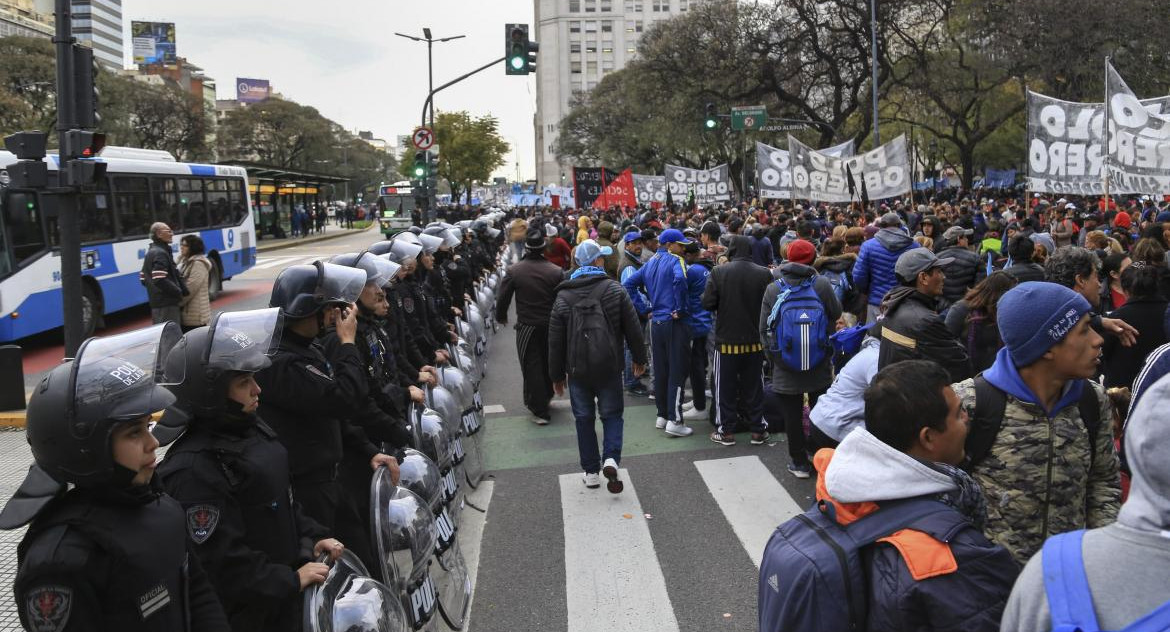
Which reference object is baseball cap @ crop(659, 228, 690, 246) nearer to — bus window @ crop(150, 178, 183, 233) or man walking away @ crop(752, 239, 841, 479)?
man walking away @ crop(752, 239, 841, 479)

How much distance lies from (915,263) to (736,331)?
2.81 metres

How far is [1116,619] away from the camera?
1.45 metres

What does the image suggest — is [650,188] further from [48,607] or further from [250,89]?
[250,89]

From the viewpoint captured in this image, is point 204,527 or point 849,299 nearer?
point 204,527

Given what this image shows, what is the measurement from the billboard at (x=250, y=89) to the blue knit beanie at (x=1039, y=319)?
168019 mm

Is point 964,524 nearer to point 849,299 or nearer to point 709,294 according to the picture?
point 709,294

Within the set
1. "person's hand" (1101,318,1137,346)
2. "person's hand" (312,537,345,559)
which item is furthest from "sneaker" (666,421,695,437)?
"person's hand" (312,537,345,559)

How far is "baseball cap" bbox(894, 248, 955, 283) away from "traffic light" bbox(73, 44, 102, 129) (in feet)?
27.2

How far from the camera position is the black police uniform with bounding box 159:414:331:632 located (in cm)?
270

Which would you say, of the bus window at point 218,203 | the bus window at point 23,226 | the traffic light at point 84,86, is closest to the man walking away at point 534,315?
the traffic light at point 84,86

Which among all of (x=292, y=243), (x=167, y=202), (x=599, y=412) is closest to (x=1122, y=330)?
(x=599, y=412)

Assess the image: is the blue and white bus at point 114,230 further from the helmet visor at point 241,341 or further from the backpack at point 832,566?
the backpack at point 832,566

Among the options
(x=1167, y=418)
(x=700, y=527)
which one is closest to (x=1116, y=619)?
(x=1167, y=418)

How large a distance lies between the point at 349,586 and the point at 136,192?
15.6m
